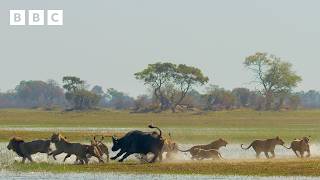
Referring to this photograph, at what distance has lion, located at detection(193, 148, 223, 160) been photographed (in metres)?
37.6

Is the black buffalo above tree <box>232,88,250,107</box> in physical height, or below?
below

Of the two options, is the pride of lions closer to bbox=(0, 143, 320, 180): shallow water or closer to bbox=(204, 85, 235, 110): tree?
bbox=(0, 143, 320, 180): shallow water

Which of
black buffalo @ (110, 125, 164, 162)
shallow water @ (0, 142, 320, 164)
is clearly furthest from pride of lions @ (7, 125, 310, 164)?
shallow water @ (0, 142, 320, 164)

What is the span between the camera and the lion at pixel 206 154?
3764cm

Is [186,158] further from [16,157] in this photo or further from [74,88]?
[74,88]

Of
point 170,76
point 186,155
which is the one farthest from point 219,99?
point 186,155

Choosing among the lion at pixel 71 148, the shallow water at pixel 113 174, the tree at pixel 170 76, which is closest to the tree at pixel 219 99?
the tree at pixel 170 76

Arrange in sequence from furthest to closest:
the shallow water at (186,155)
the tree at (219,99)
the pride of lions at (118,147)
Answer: the tree at (219,99) → the shallow water at (186,155) → the pride of lions at (118,147)

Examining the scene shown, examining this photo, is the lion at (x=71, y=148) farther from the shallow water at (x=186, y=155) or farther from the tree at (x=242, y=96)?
the tree at (x=242, y=96)

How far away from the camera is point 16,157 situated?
38.4 m

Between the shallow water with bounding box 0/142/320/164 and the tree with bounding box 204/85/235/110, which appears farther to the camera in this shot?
the tree with bounding box 204/85/235/110

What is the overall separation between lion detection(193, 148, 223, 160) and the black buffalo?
1975 millimetres

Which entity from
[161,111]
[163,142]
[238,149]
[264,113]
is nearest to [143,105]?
[161,111]

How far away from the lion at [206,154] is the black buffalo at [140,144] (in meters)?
1.98
